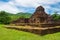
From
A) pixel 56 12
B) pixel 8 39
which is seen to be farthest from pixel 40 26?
pixel 56 12

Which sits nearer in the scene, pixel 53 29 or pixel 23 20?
pixel 53 29

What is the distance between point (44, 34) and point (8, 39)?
5.63m

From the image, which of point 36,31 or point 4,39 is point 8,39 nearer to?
point 4,39

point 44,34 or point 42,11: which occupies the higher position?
point 42,11

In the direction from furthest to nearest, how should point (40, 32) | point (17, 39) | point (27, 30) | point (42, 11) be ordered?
point (42, 11) < point (27, 30) < point (40, 32) < point (17, 39)

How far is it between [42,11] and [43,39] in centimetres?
1805

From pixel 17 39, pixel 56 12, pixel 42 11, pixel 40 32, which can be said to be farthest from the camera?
pixel 56 12

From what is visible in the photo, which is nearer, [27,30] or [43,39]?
[43,39]

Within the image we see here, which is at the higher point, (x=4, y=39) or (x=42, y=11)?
(x=42, y=11)

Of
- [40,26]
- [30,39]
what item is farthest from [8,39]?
[40,26]

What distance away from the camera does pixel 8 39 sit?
17062mm

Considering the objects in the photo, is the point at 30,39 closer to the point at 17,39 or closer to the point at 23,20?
the point at 17,39

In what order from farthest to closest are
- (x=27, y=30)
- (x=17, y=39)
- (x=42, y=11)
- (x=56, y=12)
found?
(x=56, y=12) < (x=42, y=11) < (x=27, y=30) < (x=17, y=39)

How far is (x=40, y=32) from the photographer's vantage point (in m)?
20.6
